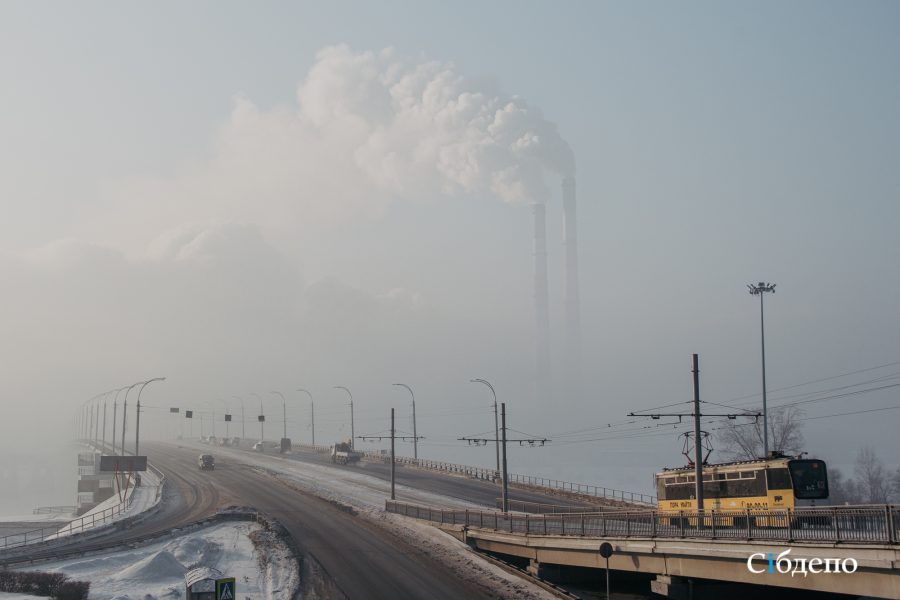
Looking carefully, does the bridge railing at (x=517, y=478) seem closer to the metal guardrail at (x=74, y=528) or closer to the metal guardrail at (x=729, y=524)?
the metal guardrail at (x=729, y=524)

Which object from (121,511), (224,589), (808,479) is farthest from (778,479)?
(121,511)

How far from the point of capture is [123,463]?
87375 mm

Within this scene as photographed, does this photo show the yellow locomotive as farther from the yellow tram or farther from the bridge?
the bridge

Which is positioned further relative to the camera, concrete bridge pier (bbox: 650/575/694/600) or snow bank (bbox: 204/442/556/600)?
snow bank (bbox: 204/442/556/600)

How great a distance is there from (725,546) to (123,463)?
73.5m

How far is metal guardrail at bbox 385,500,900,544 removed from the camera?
24844 mm

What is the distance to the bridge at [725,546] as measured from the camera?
81.1 feet

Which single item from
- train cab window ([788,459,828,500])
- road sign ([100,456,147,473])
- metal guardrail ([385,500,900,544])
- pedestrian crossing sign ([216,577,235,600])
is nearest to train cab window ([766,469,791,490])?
train cab window ([788,459,828,500])

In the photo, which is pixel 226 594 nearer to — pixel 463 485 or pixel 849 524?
pixel 849 524

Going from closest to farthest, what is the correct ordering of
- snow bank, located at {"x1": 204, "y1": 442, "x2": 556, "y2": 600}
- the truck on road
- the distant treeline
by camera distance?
the distant treeline < snow bank, located at {"x1": 204, "y1": 442, "x2": 556, "y2": 600} < the truck on road

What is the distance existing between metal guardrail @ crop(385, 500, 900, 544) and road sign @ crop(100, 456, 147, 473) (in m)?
48.2

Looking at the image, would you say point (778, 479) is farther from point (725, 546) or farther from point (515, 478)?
point (515, 478)

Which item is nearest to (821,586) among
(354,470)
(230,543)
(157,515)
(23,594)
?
(23,594)

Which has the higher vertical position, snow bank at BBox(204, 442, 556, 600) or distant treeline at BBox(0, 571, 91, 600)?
distant treeline at BBox(0, 571, 91, 600)
